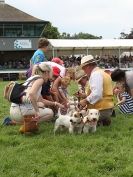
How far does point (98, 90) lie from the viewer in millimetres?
7914

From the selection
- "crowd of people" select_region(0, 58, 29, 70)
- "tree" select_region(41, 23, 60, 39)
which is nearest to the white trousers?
"crowd of people" select_region(0, 58, 29, 70)

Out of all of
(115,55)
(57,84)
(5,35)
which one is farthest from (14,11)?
(57,84)

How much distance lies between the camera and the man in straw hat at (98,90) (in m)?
7.92

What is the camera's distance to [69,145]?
6828mm

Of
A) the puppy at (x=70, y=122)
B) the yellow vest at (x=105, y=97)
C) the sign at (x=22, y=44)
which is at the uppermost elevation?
the yellow vest at (x=105, y=97)

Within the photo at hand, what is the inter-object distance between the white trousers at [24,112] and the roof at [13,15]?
161 feet

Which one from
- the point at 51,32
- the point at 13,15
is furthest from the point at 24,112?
the point at 51,32

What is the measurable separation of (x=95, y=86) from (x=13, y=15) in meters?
→ 51.9

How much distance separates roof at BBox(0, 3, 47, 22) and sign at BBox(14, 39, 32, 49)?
348 centimetres

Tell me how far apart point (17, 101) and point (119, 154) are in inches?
99.4

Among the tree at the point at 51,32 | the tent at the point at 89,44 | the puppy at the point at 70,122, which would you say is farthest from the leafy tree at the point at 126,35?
the puppy at the point at 70,122

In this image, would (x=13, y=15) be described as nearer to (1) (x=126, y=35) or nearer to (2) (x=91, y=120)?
(1) (x=126, y=35)

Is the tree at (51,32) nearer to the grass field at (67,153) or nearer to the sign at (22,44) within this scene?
the sign at (22,44)

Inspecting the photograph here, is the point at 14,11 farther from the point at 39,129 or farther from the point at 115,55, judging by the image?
the point at 39,129
